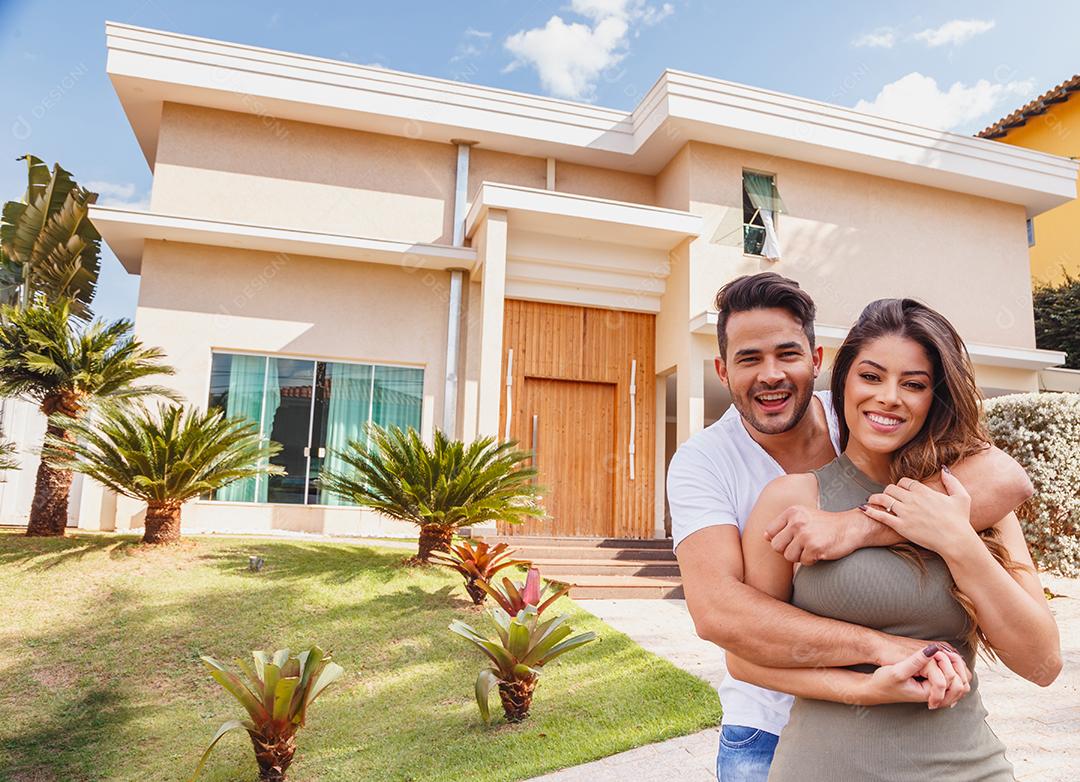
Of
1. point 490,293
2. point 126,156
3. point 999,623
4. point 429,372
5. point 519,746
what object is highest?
point 126,156

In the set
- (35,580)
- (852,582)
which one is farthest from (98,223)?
(852,582)

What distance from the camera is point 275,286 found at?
11.0m

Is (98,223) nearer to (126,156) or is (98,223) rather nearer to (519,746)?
(126,156)

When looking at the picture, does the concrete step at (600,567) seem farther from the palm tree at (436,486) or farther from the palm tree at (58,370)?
the palm tree at (58,370)

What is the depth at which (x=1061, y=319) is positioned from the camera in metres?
16.2

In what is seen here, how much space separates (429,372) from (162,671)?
6213 millimetres

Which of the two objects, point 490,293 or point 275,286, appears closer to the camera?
→ point 490,293

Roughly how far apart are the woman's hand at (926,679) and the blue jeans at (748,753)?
1.65ft

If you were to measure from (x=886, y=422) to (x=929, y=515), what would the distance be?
25 centimetres

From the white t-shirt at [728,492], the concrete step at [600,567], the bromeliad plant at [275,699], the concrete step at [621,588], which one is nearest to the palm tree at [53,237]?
the concrete step at [600,567]

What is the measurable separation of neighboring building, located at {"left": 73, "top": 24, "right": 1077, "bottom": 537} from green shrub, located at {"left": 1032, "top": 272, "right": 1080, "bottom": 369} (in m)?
5.06

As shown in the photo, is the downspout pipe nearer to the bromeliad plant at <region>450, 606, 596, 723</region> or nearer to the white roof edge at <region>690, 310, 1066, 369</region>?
the white roof edge at <region>690, 310, 1066, 369</region>

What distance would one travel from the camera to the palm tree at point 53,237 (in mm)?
13961

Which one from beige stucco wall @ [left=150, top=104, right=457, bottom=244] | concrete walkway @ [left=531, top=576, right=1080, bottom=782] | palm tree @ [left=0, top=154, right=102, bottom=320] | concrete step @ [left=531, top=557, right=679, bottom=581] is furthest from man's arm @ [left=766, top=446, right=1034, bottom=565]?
palm tree @ [left=0, top=154, right=102, bottom=320]
